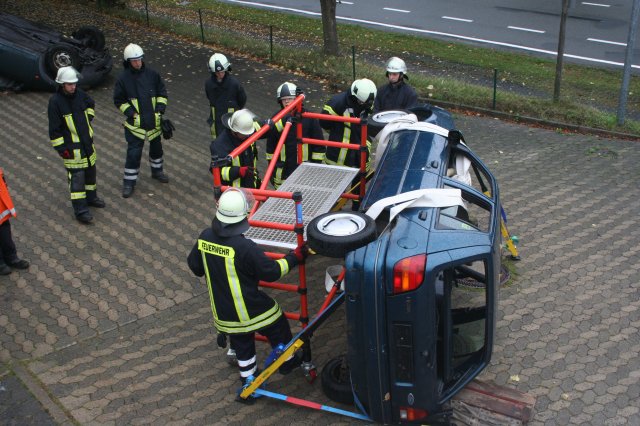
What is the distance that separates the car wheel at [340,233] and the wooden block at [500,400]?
1449 millimetres

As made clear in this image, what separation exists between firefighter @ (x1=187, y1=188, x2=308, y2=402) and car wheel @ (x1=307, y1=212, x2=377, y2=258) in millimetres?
338

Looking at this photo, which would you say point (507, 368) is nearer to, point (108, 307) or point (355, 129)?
point (355, 129)

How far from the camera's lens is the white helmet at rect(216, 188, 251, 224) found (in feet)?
17.0

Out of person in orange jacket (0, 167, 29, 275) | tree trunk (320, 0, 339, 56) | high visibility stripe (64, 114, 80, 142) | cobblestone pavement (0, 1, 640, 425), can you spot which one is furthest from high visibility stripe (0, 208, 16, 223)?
tree trunk (320, 0, 339, 56)

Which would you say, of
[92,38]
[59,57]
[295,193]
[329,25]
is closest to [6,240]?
[295,193]

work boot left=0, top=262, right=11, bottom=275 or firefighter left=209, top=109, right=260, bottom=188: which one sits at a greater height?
firefighter left=209, top=109, right=260, bottom=188

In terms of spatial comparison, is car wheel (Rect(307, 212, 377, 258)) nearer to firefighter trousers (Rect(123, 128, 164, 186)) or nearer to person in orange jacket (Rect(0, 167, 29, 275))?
person in orange jacket (Rect(0, 167, 29, 275))

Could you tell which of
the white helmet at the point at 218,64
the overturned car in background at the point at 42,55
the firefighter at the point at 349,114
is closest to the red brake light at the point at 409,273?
the firefighter at the point at 349,114

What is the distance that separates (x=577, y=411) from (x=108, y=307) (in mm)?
4208

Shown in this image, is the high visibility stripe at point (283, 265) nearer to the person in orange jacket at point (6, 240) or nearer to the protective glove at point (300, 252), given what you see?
the protective glove at point (300, 252)

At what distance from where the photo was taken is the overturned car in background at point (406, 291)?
4.78 m

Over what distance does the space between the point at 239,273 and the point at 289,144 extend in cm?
269

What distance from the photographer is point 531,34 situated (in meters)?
18.9

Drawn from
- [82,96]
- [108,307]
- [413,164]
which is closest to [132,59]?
[82,96]
